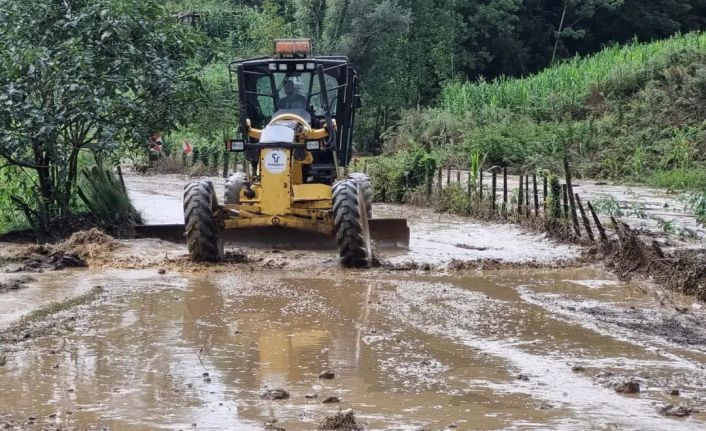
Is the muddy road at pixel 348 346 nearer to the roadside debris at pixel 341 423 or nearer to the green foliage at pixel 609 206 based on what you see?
the roadside debris at pixel 341 423

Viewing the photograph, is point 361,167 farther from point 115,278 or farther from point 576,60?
point 576,60

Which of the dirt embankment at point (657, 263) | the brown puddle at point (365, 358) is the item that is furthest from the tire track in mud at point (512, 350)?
the dirt embankment at point (657, 263)

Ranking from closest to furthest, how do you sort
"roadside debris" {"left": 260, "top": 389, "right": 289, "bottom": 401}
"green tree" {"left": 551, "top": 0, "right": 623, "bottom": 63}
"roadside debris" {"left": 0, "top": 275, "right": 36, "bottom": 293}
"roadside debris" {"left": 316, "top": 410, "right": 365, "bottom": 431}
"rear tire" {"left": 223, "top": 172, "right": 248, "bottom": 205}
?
"roadside debris" {"left": 316, "top": 410, "right": 365, "bottom": 431} < "roadside debris" {"left": 260, "top": 389, "right": 289, "bottom": 401} < "roadside debris" {"left": 0, "top": 275, "right": 36, "bottom": 293} < "rear tire" {"left": 223, "top": 172, "right": 248, "bottom": 205} < "green tree" {"left": 551, "top": 0, "right": 623, "bottom": 63}

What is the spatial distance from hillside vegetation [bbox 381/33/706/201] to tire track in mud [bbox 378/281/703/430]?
1057cm

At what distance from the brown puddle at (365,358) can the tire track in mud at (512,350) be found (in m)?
0.02

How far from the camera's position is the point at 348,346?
8.15 m

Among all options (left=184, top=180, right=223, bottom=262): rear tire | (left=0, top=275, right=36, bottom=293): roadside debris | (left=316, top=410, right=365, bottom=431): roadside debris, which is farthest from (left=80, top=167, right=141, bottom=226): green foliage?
(left=316, top=410, right=365, bottom=431): roadside debris

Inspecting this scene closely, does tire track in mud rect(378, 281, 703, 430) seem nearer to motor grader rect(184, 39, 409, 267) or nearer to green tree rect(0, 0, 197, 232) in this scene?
motor grader rect(184, 39, 409, 267)

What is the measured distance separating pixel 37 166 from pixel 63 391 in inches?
359

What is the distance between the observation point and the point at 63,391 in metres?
6.69

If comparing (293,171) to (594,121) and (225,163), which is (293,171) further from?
(594,121)

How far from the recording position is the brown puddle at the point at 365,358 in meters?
6.21

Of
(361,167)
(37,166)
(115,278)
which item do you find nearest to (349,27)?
(361,167)

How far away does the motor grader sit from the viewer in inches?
486
